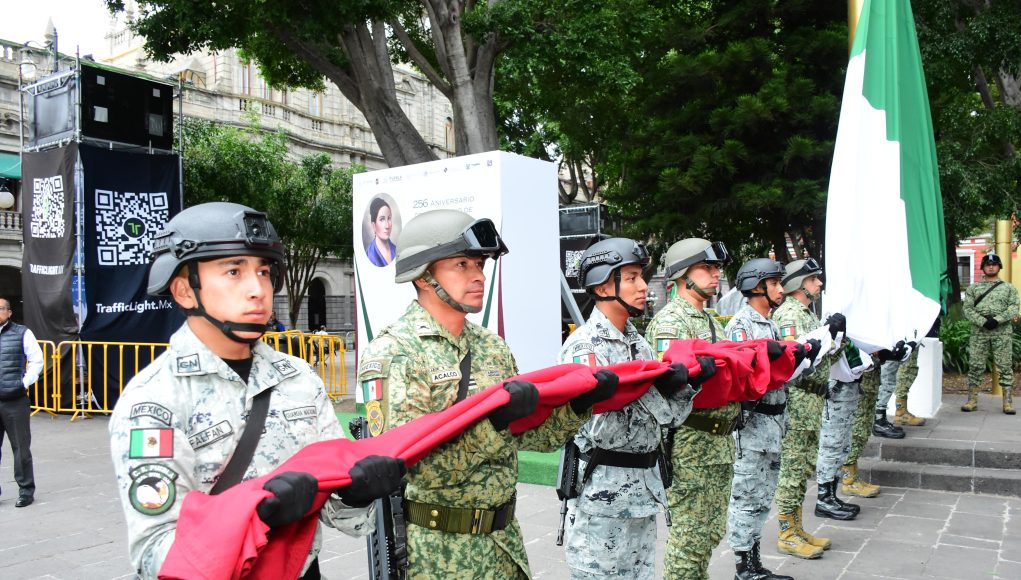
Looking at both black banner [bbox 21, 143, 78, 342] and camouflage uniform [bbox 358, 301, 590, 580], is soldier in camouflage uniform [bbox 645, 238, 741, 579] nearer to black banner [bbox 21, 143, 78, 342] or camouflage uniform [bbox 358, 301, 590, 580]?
camouflage uniform [bbox 358, 301, 590, 580]

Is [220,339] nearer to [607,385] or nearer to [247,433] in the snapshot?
[247,433]

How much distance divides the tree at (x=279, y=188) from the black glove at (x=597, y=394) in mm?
20432

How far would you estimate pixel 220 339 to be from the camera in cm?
224

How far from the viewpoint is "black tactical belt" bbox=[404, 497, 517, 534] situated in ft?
9.08

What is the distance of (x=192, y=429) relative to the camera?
205cm

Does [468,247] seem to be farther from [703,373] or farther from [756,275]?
[756,275]

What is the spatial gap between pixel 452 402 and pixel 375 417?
11.5 inches

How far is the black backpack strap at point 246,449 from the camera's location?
2.06 metres

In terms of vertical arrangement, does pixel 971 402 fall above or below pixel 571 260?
below

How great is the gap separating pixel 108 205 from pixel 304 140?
921 inches

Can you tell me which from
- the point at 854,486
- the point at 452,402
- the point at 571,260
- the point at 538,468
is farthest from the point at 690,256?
the point at 571,260

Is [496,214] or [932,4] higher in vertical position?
[932,4]

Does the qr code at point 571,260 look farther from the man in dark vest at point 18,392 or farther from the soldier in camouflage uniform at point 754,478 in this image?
the soldier in camouflage uniform at point 754,478

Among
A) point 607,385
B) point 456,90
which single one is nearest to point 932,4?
point 456,90
